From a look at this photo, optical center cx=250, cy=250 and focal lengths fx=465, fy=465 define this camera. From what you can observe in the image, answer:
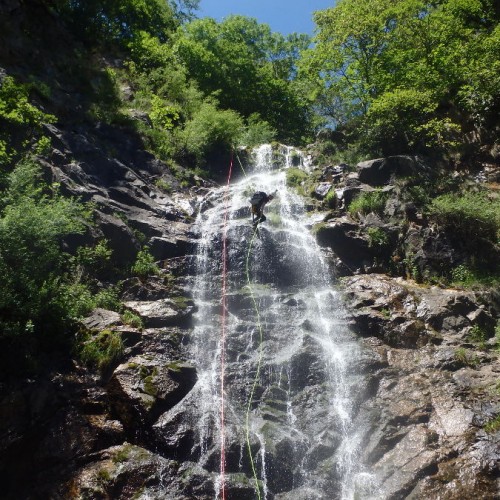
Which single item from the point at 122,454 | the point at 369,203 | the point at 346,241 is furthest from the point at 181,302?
the point at 369,203

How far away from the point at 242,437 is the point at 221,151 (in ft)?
45.3

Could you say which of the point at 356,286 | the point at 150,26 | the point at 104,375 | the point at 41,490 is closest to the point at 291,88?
the point at 150,26

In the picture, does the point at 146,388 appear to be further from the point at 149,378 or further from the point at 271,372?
the point at 271,372

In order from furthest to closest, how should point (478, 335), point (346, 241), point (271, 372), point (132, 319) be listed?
point (346, 241) < point (132, 319) < point (478, 335) < point (271, 372)

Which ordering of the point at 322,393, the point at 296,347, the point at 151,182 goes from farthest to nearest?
the point at 151,182 → the point at 296,347 → the point at 322,393

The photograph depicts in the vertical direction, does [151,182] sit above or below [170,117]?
below

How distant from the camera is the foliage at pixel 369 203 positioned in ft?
48.9

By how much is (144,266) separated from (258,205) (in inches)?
155

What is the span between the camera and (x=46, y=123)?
15328 millimetres

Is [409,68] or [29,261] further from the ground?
[409,68]

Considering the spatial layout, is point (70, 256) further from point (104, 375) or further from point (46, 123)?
point (46, 123)

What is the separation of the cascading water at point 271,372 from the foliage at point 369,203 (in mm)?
1571

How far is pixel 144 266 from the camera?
12750 millimetres

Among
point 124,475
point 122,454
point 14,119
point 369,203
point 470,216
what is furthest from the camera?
point 369,203
